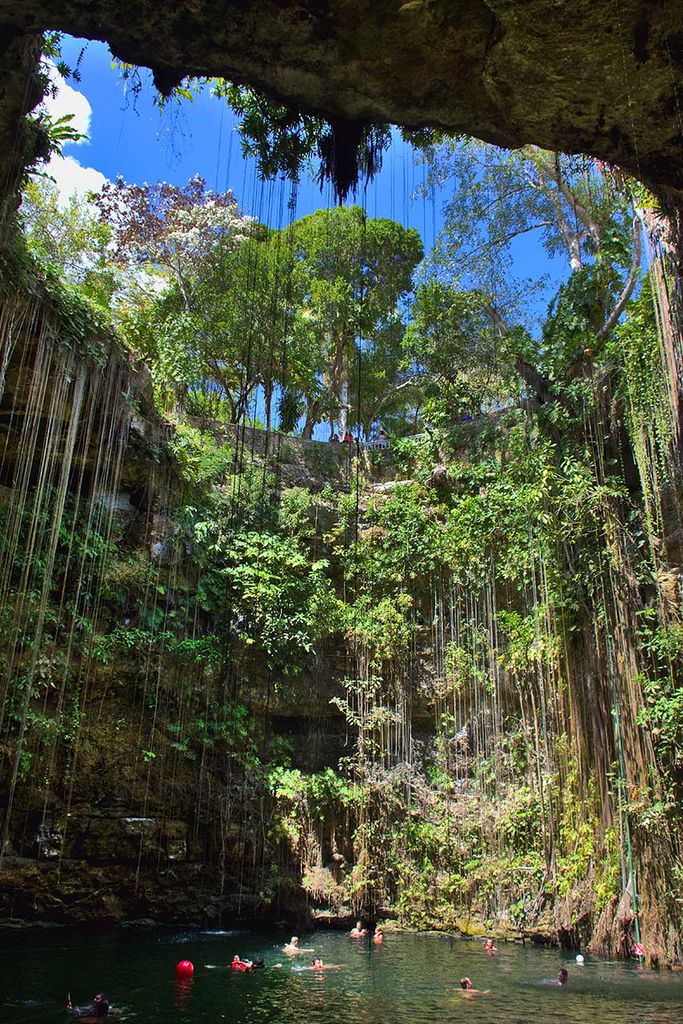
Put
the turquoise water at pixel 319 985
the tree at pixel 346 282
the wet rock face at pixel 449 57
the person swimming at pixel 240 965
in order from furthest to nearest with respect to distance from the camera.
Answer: the tree at pixel 346 282 → the person swimming at pixel 240 965 → the turquoise water at pixel 319 985 → the wet rock face at pixel 449 57

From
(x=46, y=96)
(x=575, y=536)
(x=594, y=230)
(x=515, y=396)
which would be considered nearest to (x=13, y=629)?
(x=46, y=96)

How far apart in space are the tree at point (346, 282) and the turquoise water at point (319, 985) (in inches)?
430

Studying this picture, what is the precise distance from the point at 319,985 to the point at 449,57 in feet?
24.3

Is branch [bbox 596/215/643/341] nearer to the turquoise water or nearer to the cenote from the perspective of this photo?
the cenote

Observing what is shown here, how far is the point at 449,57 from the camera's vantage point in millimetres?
4766

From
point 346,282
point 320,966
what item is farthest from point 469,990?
point 346,282

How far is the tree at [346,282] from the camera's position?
1609cm

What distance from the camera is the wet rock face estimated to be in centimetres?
437

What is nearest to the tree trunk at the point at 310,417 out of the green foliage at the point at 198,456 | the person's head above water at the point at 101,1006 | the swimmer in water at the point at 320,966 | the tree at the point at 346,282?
the tree at the point at 346,282

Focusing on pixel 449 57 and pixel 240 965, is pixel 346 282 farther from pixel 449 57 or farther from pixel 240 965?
pixel 240 965

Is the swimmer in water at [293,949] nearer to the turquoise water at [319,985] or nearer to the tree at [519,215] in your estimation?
the turquoise water at [319,985]

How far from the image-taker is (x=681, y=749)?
7.30 meters

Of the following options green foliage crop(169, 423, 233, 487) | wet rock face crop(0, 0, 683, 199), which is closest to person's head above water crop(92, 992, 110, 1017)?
wet rock face crop(0, 0, 683, 199)

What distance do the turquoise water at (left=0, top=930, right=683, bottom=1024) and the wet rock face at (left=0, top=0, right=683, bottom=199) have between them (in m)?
6.15
